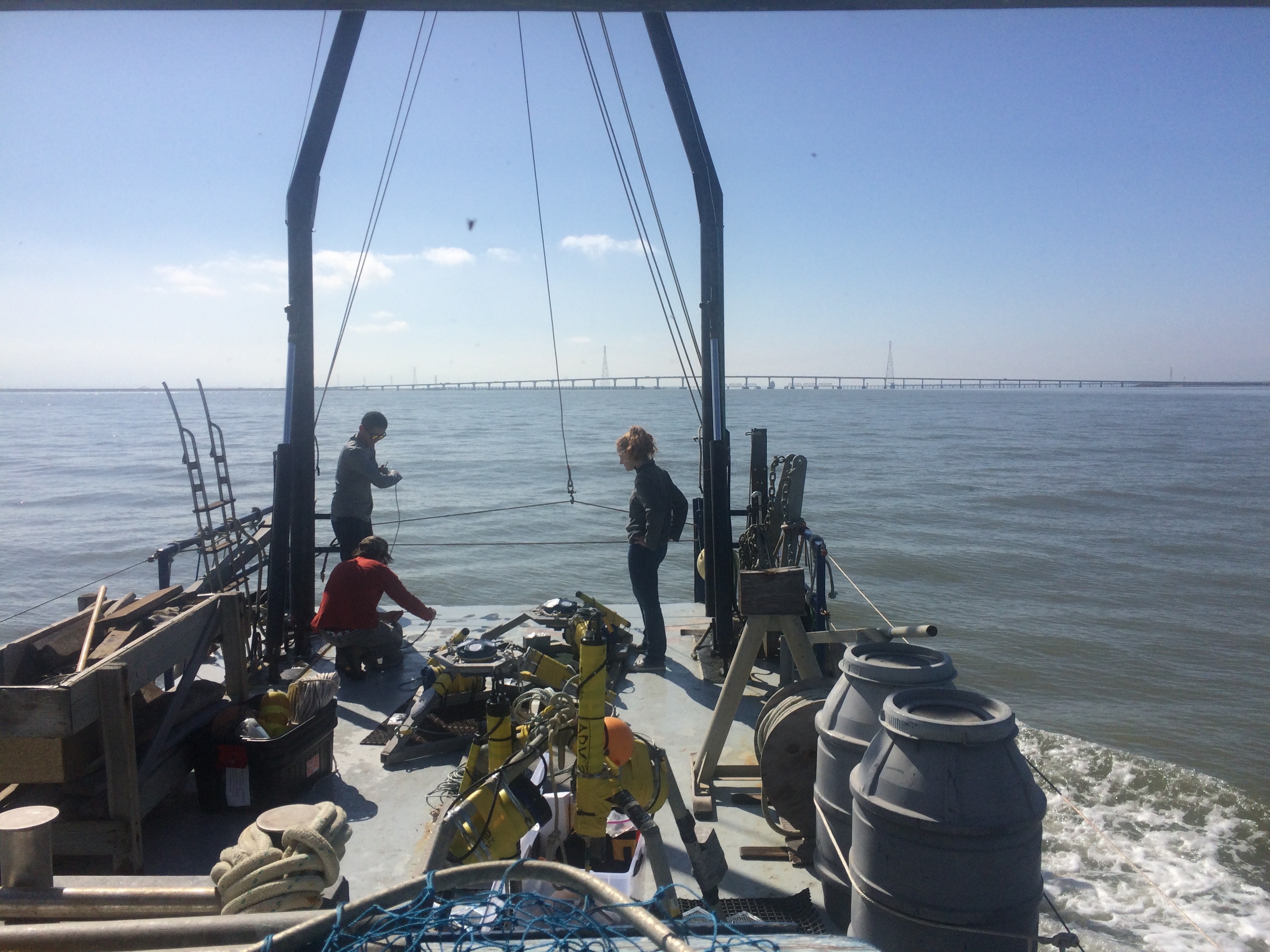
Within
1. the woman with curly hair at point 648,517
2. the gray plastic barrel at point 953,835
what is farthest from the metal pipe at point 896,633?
the woman with curly hair at point 648,517

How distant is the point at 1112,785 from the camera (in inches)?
333

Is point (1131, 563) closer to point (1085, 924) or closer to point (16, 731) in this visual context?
point (1085, 924)

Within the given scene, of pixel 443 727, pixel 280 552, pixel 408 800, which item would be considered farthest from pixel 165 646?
pixel 280 552

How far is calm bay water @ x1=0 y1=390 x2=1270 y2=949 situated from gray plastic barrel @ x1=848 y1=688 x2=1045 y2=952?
9.49 ft

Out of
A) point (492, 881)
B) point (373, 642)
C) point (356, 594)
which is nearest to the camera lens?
point (492, 881)

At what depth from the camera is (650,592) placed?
268 inches

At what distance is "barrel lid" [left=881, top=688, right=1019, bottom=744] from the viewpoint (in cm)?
274

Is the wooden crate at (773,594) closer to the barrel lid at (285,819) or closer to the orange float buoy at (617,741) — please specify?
the orange float buoy at (617,741)

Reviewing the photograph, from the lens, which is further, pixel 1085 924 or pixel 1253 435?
pixel 1253 435

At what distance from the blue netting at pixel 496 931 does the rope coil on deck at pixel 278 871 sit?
47 cm

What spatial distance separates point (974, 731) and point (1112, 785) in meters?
7.08

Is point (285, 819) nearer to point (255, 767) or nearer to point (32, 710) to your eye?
point (32, 710)

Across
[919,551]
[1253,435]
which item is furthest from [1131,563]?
[1253,435]

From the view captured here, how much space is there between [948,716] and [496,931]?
1.70 metres
